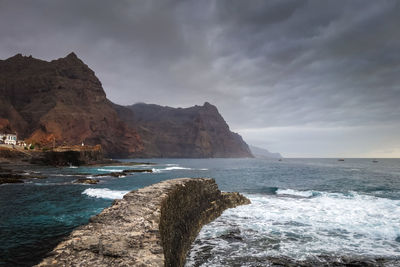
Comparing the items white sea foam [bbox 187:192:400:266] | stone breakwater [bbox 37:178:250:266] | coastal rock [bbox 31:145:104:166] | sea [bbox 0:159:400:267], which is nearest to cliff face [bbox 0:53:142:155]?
coastal rock [bbox 31:145:104:166]

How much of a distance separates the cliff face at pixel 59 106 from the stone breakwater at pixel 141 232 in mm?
124251

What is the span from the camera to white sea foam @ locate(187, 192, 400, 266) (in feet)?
28.9

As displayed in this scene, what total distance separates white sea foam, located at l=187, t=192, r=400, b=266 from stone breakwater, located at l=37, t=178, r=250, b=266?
1.23m

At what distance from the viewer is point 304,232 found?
1114cm

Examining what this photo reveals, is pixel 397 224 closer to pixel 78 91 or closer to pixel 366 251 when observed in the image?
pixel 366 251

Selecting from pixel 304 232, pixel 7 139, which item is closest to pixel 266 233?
pixel 304 232

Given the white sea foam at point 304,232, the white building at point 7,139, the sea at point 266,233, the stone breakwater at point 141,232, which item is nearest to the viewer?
the stone breakwater at point 141,232

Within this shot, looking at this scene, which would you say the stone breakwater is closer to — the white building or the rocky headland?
the white building

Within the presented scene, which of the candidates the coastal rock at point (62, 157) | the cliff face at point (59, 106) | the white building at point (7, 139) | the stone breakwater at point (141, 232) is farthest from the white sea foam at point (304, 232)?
the cliff face at point (59, 106)

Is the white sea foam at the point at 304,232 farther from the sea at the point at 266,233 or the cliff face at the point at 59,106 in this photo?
the cliff face at the point at 59,106

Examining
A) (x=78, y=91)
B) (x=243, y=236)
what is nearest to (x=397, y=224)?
(x=243, y=236)

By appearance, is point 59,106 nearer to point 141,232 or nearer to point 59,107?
point 59,107

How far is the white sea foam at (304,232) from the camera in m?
8.79

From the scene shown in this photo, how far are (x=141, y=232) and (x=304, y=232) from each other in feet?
31.5
